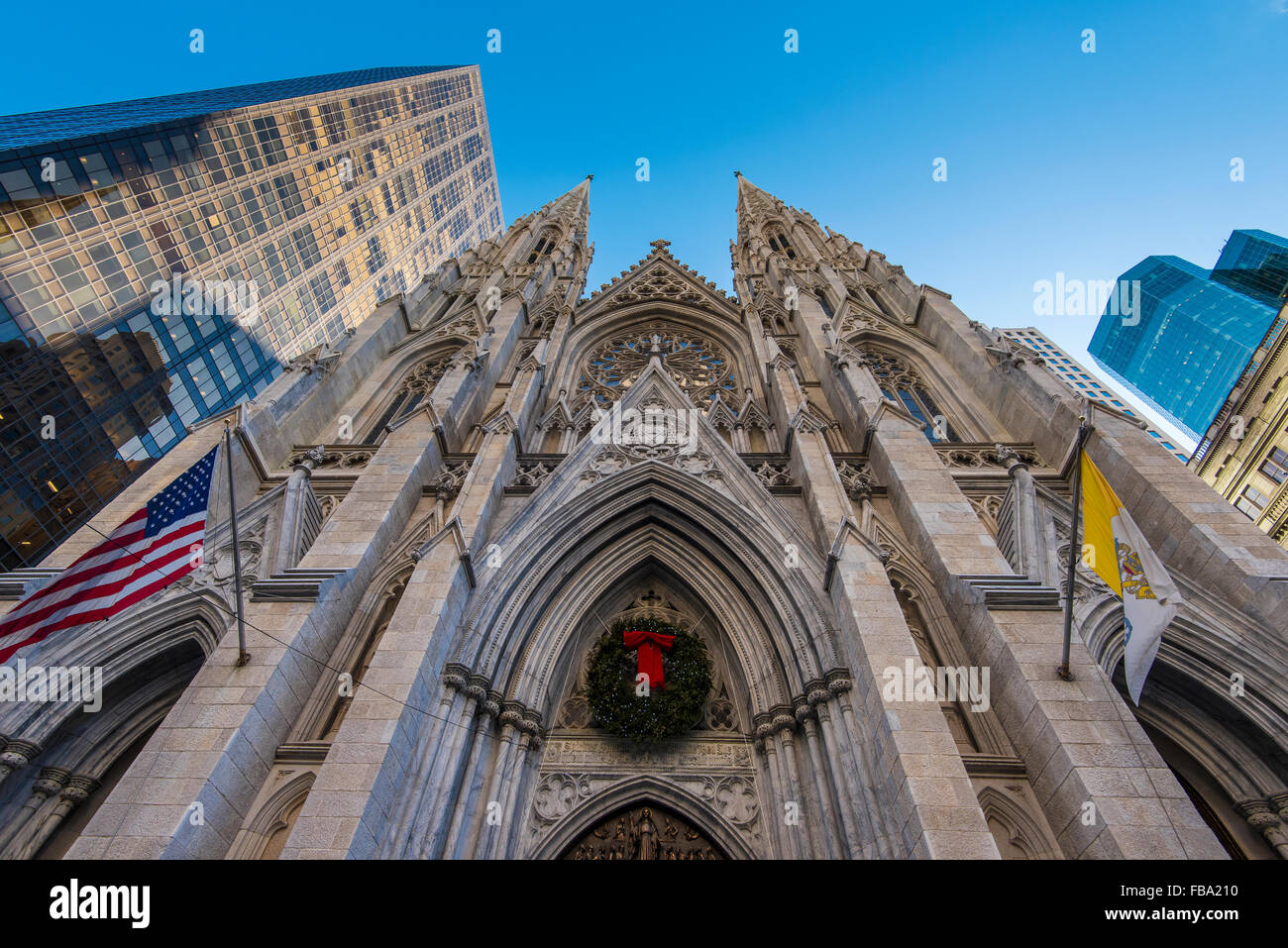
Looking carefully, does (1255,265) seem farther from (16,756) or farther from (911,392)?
(16,756)

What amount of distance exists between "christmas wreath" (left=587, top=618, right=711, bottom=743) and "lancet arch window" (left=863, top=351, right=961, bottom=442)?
26.8 ft

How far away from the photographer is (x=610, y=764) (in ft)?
30.6

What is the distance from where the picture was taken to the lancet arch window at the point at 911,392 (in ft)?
48.3

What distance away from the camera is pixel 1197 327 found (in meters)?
54.8

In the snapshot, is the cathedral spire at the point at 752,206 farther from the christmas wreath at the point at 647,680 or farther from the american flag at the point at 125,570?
the american flag at the point at 125,570

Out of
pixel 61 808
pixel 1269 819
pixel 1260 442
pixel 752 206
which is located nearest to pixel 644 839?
pixel 61 808

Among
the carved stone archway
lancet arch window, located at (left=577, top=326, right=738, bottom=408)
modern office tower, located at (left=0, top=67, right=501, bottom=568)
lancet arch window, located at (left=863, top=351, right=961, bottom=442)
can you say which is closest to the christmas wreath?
the carved stone archway

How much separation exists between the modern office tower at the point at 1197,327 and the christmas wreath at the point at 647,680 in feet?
180

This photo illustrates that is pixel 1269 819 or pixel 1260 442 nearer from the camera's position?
pixel 1269 819

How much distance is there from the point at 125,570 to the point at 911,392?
1653cm

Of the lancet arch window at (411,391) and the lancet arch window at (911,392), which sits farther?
the lancet arch window at (411,391)

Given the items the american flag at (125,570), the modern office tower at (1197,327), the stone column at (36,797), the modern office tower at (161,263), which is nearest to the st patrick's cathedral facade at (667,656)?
the stone column at (36,797)

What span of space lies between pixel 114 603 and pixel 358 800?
3.53 metres
